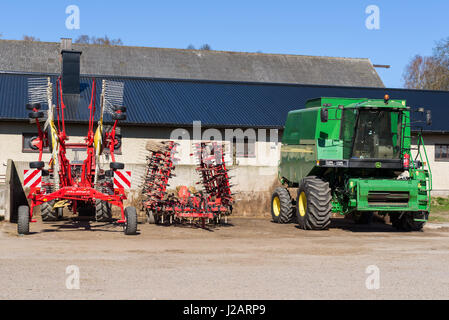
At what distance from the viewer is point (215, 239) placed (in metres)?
15.8

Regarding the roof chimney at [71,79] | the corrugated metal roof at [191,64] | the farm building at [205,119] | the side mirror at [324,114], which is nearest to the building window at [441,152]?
the farm building at [205,119]

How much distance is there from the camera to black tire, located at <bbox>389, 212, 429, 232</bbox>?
18203mm

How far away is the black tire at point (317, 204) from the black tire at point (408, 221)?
2.37m

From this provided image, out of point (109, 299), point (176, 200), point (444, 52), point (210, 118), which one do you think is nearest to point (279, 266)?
point (109, 299)

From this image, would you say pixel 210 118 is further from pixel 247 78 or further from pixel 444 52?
pixel 444 52

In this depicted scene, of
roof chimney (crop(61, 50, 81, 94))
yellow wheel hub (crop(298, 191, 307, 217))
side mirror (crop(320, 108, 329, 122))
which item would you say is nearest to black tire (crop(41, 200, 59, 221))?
yellow wheel hub (crop(298, 191, 307, 217))

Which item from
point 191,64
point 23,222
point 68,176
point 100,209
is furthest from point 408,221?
point 191,64

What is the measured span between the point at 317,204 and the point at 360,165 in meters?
1.64

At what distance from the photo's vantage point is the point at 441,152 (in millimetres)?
31609

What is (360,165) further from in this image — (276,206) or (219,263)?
(219,263)

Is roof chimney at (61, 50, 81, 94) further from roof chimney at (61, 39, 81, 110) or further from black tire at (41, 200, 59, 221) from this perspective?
black tire at (41, 200, 59, 221)

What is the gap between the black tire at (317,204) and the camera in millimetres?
17562

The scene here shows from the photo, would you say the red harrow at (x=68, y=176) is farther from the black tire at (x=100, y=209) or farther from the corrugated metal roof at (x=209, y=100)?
the corrugated metal roof at (x=209, y=100)

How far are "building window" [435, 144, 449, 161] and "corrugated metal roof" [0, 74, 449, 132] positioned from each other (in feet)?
2.80
